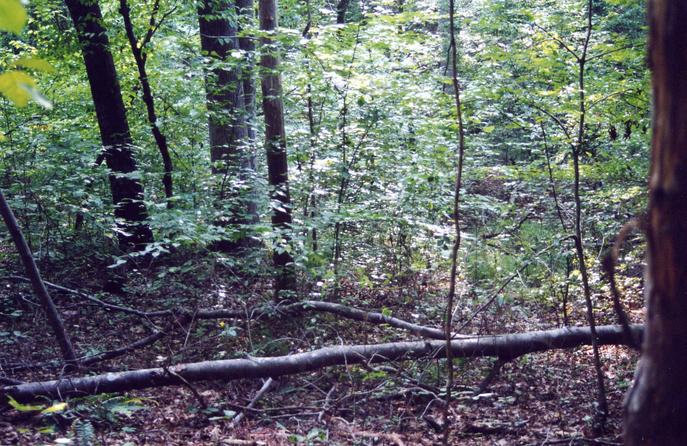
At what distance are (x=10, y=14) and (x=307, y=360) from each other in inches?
189

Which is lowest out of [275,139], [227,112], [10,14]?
[275,139]

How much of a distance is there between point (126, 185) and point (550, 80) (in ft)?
21.3

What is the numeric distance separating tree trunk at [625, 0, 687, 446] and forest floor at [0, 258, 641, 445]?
2.59 m

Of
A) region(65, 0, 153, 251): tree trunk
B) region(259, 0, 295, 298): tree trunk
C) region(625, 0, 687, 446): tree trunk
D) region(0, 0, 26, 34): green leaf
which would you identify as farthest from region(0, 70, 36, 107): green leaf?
region(65, 0, 153, 251): tree trunk

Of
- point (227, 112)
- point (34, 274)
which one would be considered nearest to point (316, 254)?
point (227, 112)

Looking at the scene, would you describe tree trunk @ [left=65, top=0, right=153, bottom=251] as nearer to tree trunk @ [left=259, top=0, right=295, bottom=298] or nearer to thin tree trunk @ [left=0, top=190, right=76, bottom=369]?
tree trunk @ [left=259, top=0, right=295, bottom=298]

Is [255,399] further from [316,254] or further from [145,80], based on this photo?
[145,80]

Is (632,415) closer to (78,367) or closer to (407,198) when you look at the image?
(78,367)

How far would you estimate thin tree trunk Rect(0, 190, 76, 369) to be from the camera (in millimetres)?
4734

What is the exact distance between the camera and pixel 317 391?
585 centimetres

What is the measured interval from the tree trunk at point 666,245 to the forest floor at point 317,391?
2.59 metres

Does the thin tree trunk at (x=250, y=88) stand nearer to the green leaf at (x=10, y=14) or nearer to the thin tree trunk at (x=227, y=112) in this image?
the thin tree trunk at (x=227, y=112)

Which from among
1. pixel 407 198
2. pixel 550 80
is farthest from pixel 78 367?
pixel 550 80

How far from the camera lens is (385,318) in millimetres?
6770
